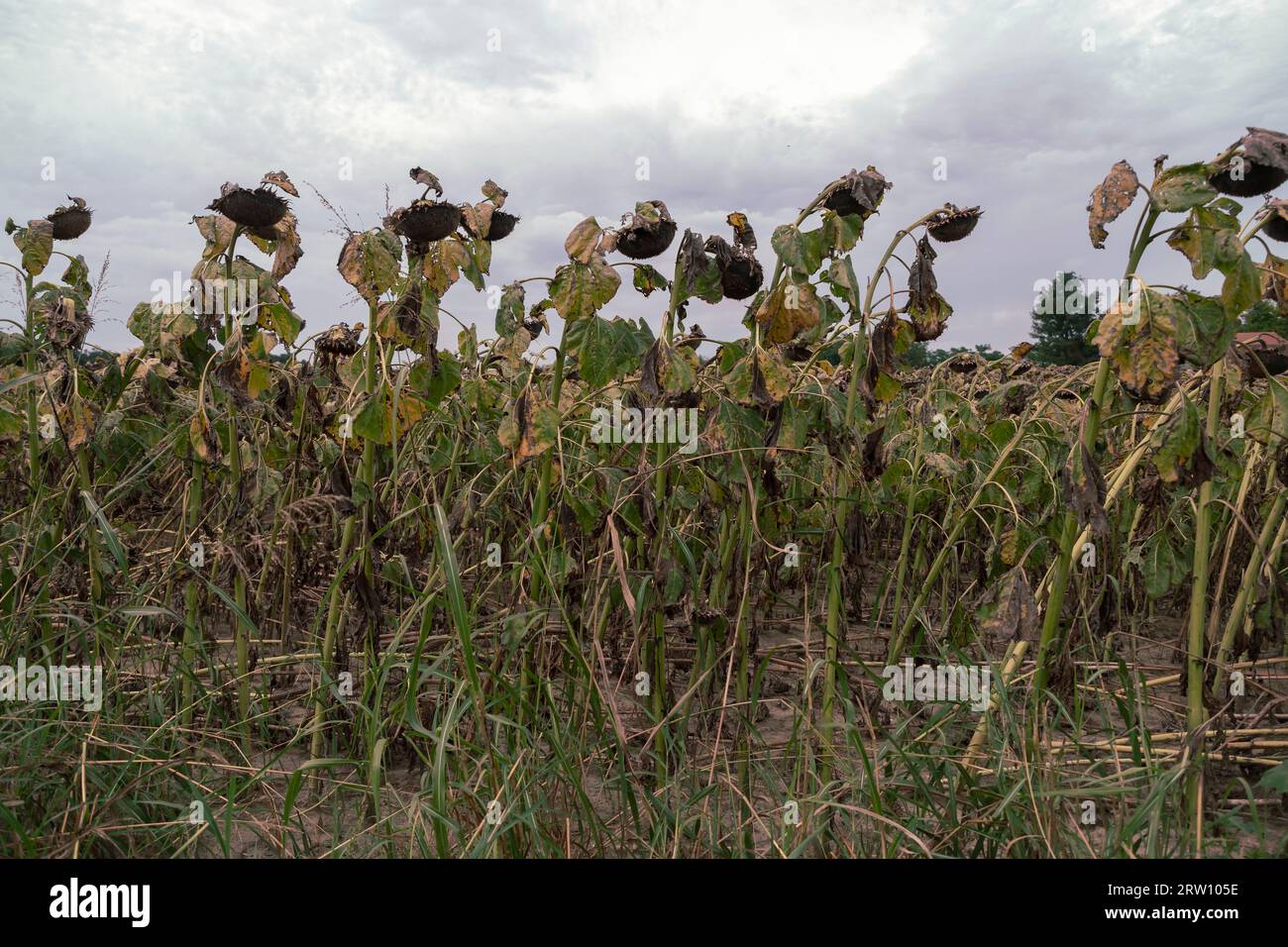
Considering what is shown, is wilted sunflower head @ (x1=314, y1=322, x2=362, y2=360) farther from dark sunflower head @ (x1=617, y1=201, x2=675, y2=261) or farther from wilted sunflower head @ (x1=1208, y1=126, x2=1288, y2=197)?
wilted sunflower head @ (x1=1208, y1=126, x2=1288, y2=197)

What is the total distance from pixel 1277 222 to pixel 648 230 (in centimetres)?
161

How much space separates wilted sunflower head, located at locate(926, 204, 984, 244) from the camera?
2.61 m

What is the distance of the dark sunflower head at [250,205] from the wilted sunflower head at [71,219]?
0.86 m

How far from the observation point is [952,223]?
8.63 ft

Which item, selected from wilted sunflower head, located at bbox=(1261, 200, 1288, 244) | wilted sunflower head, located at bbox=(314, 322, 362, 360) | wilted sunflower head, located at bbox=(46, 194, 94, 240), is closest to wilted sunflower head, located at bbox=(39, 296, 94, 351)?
wilted sunflower head, located at bbox=(46, 194, 94, 240)

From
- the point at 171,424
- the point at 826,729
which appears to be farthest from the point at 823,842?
the point at 171,424

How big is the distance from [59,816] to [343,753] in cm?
82

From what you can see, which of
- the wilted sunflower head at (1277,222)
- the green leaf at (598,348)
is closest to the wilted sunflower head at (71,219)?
the green leaf at (598,348)

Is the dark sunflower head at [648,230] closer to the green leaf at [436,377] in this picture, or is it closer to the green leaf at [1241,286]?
the green leaf at [436,377]

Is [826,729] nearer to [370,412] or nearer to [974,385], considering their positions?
[370,412]

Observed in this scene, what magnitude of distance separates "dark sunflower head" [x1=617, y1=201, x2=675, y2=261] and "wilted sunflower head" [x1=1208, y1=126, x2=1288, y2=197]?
4.49ft

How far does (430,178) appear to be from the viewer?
264 centimetres

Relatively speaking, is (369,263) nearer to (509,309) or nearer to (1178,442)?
(509,309)

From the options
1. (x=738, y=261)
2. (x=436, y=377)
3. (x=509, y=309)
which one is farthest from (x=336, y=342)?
(x=738, y=261)
